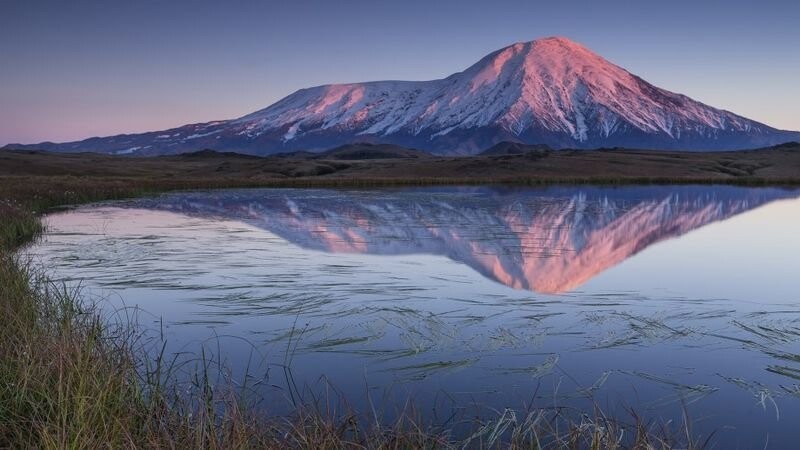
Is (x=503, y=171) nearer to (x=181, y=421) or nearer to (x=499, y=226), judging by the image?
(x=499, y=226)

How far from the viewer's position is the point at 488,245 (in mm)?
23047

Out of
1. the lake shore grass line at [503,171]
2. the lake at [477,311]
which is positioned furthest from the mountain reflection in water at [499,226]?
the lake shore grass line at [503,171]

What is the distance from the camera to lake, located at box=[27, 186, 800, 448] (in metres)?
8.23

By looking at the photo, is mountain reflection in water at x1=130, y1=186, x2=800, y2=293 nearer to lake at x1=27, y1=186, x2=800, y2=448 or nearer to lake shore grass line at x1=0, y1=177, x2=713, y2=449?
lake at x1=27, y1=186, x2=800, y2=448

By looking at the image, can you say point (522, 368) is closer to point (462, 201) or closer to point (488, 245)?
point (488, 245)

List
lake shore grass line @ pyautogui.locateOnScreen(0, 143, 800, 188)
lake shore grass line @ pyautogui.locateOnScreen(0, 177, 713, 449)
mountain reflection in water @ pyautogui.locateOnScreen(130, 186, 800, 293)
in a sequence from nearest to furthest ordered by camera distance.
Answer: lake shore grass line @ pyautogui.locateOnScreen(0, 177, 713, 449)
mountain reflection in water @ pyautogui.locateOnScreen(130, 186, 800, 293)
lake shore grass line @ pyautogui.locateOnScreen(0, 143, 800, 188)

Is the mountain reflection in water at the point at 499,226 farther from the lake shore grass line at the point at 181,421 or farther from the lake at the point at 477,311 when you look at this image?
the lake shore grass line at the point at 181,421

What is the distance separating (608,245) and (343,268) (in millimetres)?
10753

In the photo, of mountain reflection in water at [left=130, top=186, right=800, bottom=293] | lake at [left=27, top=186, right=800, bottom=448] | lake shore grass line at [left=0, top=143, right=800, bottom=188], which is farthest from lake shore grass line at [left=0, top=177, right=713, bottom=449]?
lake shore grass line at [left=0, top=143, right=800, bottom=188]

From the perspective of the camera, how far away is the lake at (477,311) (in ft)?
27.0

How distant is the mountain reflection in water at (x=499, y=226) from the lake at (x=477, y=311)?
7.5 inches

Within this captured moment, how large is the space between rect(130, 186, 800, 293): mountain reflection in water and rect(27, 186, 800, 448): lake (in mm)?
190

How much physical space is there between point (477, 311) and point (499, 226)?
16984mm

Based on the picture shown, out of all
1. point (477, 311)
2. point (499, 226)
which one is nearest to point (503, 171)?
point (499, 226)
